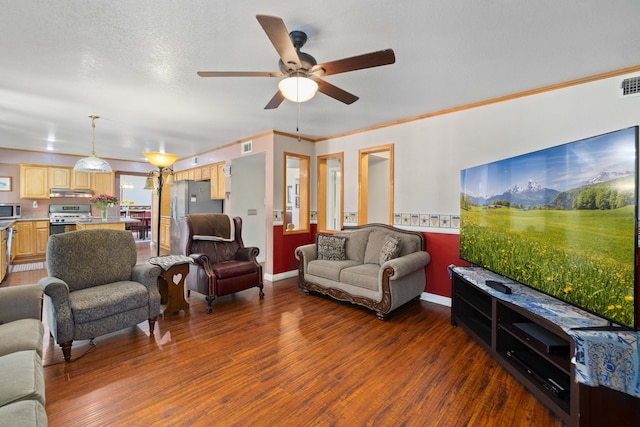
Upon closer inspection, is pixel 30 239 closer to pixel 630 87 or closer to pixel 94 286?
pixel 94 286

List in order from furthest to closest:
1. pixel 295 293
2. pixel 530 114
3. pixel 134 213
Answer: pixel 134 213
pixel 295 293
pixel 530 114

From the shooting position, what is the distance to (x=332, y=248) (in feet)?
13.2

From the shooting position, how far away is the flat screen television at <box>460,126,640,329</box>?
1.47 metres

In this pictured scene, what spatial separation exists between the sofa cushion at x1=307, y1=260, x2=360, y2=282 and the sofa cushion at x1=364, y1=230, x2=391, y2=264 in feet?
0.59

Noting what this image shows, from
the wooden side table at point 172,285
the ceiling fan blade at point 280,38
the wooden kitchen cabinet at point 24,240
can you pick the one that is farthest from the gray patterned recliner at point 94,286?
the wooden kitchen cabinet at point 24,240

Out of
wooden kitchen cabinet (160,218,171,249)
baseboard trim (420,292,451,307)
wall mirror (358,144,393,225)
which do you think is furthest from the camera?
wooden kitchen cabinet (160,218,171,249)

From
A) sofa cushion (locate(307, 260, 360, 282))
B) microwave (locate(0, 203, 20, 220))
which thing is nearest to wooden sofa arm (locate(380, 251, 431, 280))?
sofa cushion (locate(307, 260, 360, 282))

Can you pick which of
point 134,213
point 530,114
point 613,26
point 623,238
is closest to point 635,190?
point 623,238

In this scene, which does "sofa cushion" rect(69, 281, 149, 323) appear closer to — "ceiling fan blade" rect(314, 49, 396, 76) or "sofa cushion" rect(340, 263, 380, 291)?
"sofa cushion" rect(340, 263, 380, 291)

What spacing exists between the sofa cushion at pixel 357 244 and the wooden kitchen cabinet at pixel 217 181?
305cm

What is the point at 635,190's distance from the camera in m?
1.42

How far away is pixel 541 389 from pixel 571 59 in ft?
8.40

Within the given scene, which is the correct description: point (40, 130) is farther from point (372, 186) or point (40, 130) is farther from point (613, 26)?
point (613, 26)

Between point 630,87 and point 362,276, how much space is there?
300 cm
